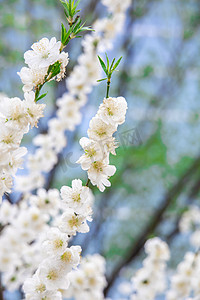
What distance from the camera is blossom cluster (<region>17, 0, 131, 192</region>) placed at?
1.45 m

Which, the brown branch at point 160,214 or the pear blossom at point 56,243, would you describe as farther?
the brown branch at point 160,214

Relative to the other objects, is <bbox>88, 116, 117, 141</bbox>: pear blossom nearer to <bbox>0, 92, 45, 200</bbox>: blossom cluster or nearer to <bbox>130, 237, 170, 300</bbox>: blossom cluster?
<bbox>0, 92, 45, 200</bbox>: blossom cluster

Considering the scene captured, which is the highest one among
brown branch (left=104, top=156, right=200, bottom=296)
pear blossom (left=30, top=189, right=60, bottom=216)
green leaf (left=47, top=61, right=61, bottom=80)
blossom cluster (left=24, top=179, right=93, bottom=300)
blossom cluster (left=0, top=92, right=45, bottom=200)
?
brown branch (left=104, top=156, right=200, bottom=296)

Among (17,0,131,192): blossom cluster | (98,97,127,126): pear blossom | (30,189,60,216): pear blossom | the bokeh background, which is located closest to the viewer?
(98,97,127,126): pear blossom

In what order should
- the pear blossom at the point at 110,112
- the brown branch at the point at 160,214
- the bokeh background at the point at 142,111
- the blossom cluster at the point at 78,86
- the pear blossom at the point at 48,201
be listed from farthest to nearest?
the bokeh background at the point at 142,111 < the brown branch at the point at 160,214 < the blossom cluster at the point at 78,86 < the pear blossom at the point at 48,201 < the pear blossom at the point at 110,112

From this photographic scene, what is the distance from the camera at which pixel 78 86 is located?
5.15 feet

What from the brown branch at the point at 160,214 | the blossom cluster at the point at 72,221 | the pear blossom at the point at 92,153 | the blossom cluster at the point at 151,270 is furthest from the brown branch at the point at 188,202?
the pear blossom at the point at 92,153

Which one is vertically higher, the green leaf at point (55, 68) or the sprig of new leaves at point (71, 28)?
the sprig of new leaves at point (71, 28)

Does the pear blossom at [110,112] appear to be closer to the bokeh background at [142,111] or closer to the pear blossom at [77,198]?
the pear blossom at [77,198]

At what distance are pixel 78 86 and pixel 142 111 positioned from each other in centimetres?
179

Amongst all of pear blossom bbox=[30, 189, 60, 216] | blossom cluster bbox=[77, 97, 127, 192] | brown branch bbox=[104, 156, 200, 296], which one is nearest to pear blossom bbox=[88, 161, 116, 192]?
blossom cluster bbox=[77, 97, 127, 192]

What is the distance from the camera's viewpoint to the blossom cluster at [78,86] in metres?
1.45

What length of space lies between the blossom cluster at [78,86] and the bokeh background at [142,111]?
79 cm

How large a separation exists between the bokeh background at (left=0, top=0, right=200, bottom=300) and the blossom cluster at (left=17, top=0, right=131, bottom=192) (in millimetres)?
794
